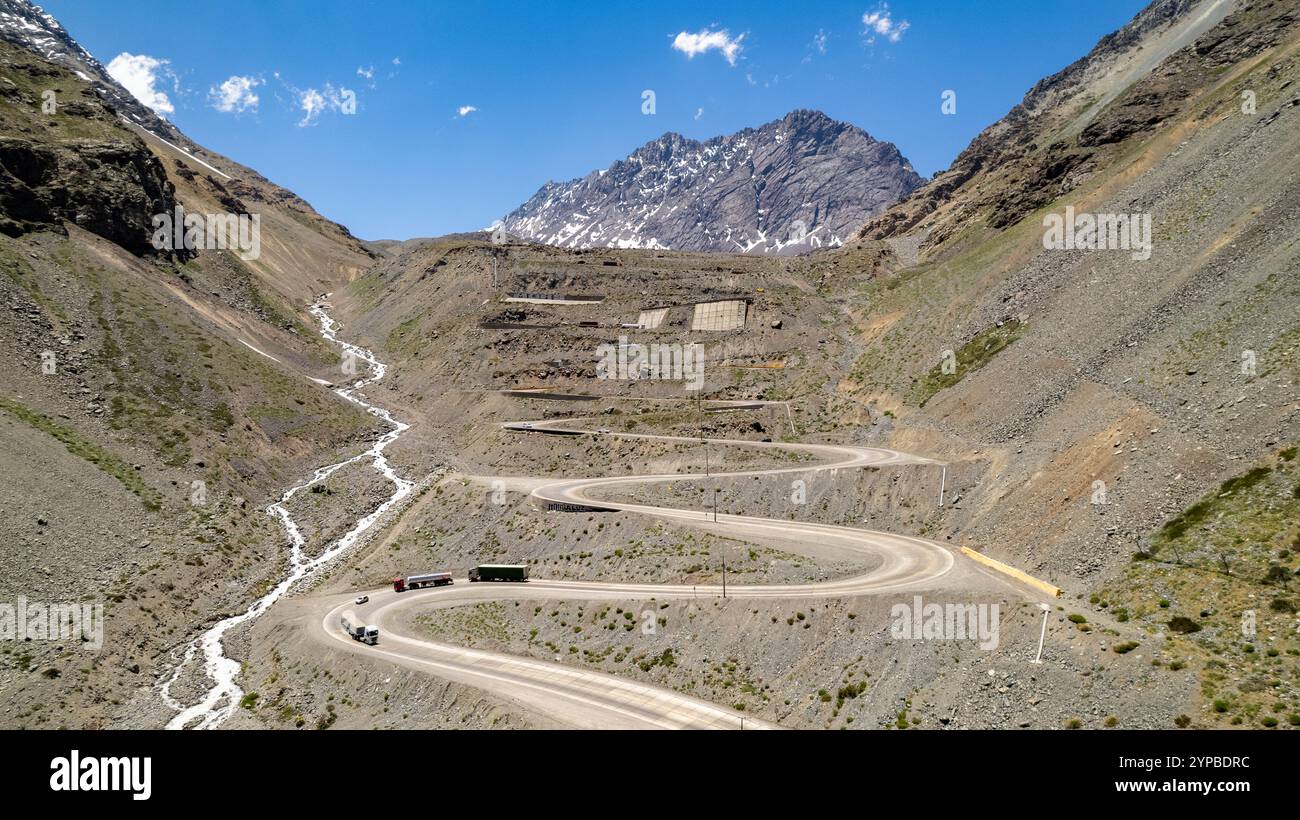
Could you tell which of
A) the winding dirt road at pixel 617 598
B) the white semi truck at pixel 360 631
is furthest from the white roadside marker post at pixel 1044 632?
the white semi truck at pixel 360 631

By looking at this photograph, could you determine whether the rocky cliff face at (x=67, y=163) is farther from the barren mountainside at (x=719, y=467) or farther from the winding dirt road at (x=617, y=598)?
the winding dirt road at (x=617, y=598)

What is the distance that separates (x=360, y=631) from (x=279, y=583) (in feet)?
60.9

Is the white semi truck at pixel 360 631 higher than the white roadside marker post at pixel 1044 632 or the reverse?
the reverse

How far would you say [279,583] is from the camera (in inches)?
2205

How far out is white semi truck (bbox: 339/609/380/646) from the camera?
137ft

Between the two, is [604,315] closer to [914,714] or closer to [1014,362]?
[1014,362]

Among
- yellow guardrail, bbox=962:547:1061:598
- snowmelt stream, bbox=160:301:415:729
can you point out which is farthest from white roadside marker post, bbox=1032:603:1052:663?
snowmelt stream, bbox=160:301:415:729

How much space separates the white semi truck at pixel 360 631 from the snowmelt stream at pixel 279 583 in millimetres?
6579

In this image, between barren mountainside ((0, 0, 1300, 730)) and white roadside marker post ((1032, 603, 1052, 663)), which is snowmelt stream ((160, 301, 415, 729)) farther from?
white roadside marker post ((1032, 603, 1052, 663))

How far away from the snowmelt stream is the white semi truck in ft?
21.6

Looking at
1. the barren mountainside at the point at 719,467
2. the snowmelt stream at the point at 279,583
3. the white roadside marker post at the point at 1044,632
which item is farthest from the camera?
the snowmelt stream at the point at 279,583

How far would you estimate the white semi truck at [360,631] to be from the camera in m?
41.7

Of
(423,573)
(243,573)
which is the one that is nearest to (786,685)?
(423,573)

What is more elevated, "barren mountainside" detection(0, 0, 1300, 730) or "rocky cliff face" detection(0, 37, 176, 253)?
"rocky cliff face" detection(0, 37, 176, 253)
